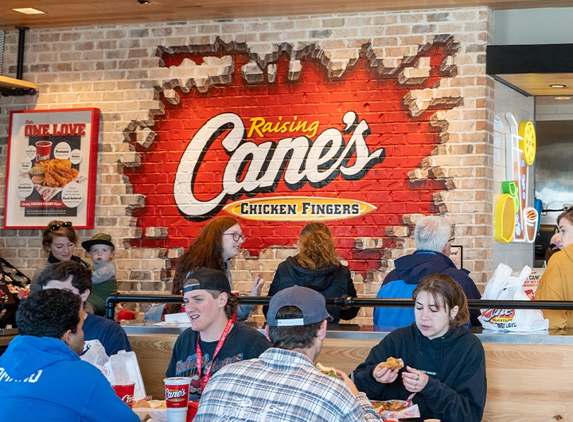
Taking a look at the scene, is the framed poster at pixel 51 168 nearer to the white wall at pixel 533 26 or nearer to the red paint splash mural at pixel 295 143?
the red paint splash mural at pixel 295 143

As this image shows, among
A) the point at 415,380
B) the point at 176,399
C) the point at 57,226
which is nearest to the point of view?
the point at 176,399

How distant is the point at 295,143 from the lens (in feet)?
22.2

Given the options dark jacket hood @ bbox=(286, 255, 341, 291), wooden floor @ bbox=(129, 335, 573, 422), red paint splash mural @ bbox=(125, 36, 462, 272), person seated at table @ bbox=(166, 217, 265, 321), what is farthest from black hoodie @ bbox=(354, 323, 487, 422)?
red paint splash mural @ bbox=(125, 36, 462, 272)

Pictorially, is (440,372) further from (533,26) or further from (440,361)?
(533,26)

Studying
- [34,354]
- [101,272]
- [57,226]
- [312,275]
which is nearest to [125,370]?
[34,354]

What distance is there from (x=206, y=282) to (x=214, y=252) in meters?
1.17

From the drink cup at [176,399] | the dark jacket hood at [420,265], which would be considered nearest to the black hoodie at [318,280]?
the dark jacket hood at [420,265]

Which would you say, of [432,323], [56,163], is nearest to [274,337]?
→ [432,323]

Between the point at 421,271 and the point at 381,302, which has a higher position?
the point at 421,271

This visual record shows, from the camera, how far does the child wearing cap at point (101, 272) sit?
625cm

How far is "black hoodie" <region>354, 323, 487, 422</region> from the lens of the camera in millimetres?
3375

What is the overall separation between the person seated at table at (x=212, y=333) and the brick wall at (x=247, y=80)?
293 centimetres

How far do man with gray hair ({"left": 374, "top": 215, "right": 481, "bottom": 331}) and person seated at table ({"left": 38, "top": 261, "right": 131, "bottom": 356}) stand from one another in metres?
1.30

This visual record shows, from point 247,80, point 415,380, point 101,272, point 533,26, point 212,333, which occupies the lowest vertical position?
point 415,380
